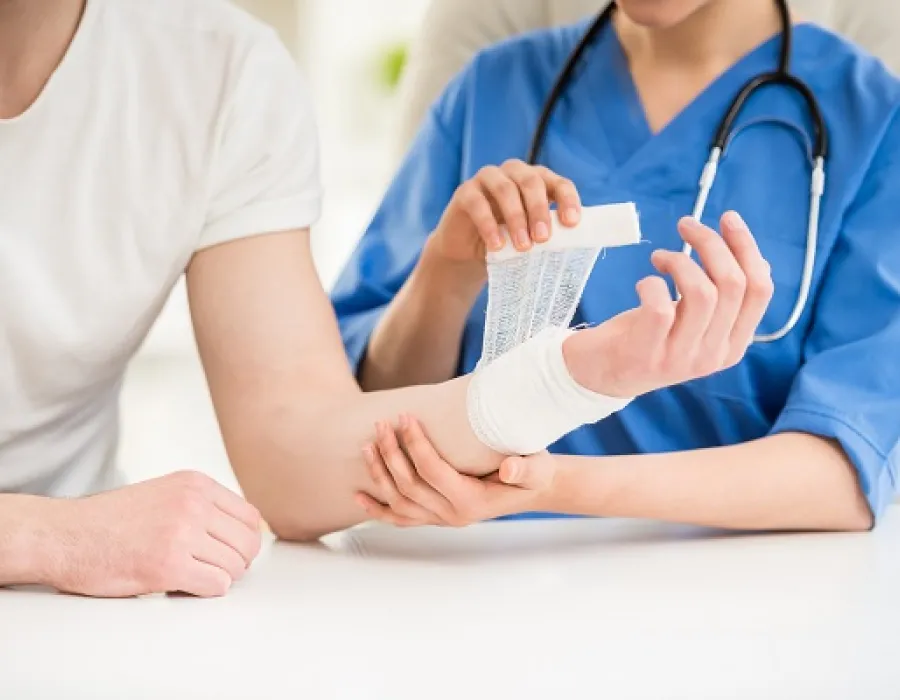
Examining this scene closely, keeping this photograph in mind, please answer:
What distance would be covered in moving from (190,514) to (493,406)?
0.21m

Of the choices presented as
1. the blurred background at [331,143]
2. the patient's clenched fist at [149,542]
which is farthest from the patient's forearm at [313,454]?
the blurred background at [331,143]

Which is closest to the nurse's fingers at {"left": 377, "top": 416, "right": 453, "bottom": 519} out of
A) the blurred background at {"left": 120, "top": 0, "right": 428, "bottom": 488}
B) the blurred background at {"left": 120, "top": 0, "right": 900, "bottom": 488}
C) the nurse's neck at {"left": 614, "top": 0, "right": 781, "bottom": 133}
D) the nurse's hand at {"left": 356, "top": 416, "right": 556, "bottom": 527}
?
the nurse's hand at {"left": 356, "top": 416, "right": 556, "bottom": 527}

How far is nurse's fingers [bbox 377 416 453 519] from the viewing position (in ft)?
2.84

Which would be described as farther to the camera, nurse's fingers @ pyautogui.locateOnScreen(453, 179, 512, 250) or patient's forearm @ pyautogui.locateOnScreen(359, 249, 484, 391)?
patient's forearm @ pyautogui.locateOnScreen(359, 249, 484, 391)

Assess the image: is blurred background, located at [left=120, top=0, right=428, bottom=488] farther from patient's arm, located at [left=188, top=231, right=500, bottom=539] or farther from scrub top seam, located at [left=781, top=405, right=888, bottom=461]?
scrub top seam, located at [left=781, top=405, right=888, bottom=461]

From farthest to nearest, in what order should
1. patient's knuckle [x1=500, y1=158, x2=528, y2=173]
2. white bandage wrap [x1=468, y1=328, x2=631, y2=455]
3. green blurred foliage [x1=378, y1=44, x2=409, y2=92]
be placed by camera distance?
1. green blurred foliage [x1=378, y1=44, x2=409, y2=92]
2. patient's knuckle [x1=500, y1=158, x2=528, y2=173]
3. white bandage wrap [x1=468, y1=328, x2=631, y2=455]

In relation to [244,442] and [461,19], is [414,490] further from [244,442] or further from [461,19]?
[461,19]

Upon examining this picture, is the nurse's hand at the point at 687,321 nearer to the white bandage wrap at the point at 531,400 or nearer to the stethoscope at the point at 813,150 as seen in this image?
the white bandage wrap at the point at 531,400

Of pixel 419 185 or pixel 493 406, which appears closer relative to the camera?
pixel 493 406

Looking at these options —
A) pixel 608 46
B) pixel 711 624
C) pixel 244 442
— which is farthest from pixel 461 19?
pixel 711 624

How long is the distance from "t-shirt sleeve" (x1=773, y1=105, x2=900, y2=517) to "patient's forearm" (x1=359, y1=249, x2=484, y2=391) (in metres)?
0.30

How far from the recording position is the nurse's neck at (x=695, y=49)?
3.72 ft

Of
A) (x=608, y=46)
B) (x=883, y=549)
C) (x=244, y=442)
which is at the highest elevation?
(x=608, y=46)

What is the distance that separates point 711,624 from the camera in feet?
2.43
